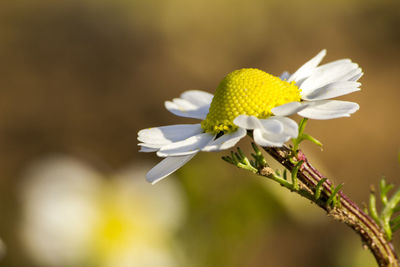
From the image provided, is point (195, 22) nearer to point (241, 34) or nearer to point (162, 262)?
→ point (241, 34)

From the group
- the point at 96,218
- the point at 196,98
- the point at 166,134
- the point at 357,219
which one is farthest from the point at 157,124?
the point at 357,219

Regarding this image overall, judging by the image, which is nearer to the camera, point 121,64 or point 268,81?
point 268,81

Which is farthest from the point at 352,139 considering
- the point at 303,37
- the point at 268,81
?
the point at 268,81

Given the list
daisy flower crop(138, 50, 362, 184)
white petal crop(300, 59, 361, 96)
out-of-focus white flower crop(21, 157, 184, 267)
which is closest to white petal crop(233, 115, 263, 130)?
daisy flower crop(138, 50, 362, 184)

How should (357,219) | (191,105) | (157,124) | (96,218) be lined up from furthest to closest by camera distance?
(157,124), (96,218), (191,105), (357,219)

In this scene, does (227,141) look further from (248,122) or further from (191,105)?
(191,105)

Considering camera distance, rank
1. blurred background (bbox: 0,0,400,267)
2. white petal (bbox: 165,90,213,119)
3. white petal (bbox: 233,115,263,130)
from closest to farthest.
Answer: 1. white petal (bbox: 233,115,263,130)
2. white petal (bbox: 165,90,213,119)
3. blurred background (bbox: 0,0,400,267)

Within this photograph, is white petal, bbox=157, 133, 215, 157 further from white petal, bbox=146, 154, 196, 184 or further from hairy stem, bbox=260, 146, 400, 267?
hairy stem, bbox=260, 146, 400, 267
